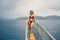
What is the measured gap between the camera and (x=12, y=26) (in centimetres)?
924

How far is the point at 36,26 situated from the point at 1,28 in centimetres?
615

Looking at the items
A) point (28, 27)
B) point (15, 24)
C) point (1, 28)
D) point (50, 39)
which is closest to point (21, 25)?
point (15, 24)

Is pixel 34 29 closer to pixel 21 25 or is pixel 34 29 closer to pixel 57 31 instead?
pixel 21 25

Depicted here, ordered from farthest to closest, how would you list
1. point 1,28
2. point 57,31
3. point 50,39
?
point 57,31, point 1,28, point 50,39

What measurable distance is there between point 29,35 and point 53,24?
7.04 m

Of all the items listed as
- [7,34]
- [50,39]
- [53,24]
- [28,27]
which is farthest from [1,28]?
[50,39]

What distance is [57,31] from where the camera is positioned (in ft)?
31.2

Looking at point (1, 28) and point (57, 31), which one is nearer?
point (1, 28)

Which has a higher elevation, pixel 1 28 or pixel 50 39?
pixel 50 39

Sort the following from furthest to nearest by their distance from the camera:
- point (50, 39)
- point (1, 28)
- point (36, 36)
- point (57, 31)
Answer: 1. point (57, 31)
2. point (1, 28)
3. point (36, 36)
4. point (50, 39)

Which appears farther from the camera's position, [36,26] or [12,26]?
[12,26]

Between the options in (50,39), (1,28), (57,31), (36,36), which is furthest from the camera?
(57,31)

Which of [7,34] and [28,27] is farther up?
[28,27]

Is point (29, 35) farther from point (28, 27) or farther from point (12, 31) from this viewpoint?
point (12, 31)
